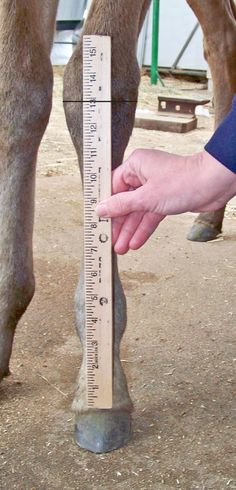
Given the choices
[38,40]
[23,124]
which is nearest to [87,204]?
[23,124]

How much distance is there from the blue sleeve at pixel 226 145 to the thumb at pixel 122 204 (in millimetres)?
168

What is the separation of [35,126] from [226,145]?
811 mm

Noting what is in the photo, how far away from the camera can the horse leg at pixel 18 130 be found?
216 centimetres

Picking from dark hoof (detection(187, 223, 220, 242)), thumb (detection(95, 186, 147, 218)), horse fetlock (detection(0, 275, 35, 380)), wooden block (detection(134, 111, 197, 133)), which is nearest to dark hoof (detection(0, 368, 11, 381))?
horse fetlock (detection(0, 275, 35, 380))

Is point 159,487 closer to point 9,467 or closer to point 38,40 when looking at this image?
point 9,467

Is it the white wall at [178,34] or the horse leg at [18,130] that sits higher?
the horse leg at [18,130]

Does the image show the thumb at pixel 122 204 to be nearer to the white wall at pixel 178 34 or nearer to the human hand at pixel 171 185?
the human hand at pixel 171 185

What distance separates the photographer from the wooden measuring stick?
6.18ft

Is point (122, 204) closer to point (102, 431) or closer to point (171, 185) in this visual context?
point (171, 185)

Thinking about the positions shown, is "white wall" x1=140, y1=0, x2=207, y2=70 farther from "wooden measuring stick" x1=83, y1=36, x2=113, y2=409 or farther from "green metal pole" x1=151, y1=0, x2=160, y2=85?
"wooden measuring stick" x1=83, y1=36, x2=113, y2=409

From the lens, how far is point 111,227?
6.22 feet

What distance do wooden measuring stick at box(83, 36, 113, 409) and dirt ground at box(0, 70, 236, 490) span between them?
177mm

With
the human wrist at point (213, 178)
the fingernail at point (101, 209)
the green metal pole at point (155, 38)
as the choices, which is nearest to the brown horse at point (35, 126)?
the fingernail at point (101, 209)

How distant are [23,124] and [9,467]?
0.85 meters
